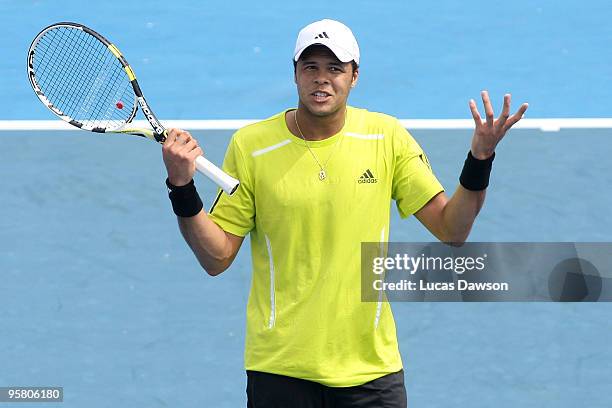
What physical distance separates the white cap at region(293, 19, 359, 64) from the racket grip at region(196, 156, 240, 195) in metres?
0.53

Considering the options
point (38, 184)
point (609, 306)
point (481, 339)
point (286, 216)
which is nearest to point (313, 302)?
point (286, 216)

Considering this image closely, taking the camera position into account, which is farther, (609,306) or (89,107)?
(609,306)

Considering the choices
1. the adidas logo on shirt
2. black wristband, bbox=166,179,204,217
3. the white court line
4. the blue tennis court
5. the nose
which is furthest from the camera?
the white court line

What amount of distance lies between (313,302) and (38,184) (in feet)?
15.5

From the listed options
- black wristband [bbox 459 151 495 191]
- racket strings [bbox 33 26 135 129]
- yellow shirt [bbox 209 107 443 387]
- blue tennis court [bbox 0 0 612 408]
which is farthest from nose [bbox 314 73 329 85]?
blue tennis court [bbox 0 0 612 408]

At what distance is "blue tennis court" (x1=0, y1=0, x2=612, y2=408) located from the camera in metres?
7.68

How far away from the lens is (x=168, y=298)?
833 centimetres

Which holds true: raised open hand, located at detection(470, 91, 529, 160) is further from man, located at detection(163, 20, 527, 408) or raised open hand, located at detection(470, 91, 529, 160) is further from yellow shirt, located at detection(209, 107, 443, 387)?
yellow shirt, located at detection(209, 107, 443, 387)

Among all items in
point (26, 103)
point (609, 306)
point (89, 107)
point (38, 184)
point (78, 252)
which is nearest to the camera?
point (89, 107)

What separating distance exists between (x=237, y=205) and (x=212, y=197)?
4140 millimetres

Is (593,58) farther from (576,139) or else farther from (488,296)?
(488,296)

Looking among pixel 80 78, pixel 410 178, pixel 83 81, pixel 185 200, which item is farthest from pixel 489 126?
pixel 80 78

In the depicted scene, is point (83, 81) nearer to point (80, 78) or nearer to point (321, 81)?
point (80, 78)

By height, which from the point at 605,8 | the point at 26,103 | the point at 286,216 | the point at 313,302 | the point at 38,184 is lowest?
the point at 313,302
